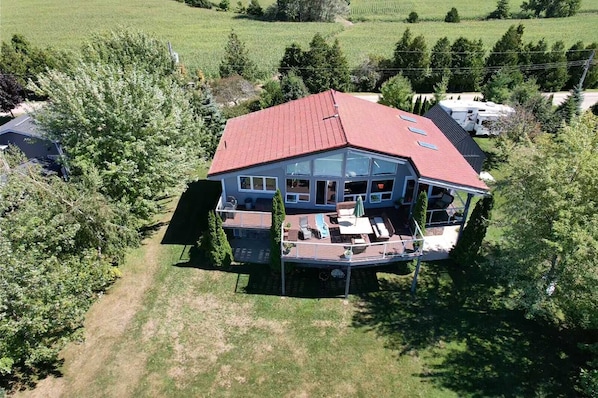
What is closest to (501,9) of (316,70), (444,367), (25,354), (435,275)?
(316,70)

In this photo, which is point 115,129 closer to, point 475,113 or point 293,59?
point 293,59

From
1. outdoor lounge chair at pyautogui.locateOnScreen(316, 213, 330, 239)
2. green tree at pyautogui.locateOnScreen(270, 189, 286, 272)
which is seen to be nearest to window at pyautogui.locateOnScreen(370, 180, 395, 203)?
outdoor lounge chair at pyautogui.locateOnScreen(316, 213, 330, 239)

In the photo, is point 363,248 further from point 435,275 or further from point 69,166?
point 69,166

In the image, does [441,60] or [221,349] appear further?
[441,60]

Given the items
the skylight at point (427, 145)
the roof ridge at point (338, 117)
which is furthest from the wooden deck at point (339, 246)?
the skylight at point (427, 145)

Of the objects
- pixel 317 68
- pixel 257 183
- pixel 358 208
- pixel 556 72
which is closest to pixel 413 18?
pixel 556 72

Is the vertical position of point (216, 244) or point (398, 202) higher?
point (398, 202)

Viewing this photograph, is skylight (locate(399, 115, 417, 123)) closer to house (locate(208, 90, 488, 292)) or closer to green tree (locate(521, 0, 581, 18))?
house (locate(208, 90, 488, 292))
